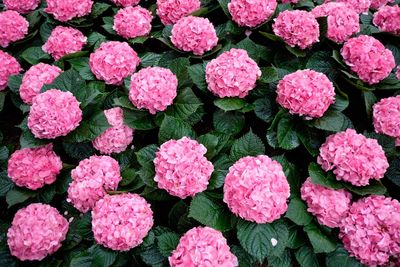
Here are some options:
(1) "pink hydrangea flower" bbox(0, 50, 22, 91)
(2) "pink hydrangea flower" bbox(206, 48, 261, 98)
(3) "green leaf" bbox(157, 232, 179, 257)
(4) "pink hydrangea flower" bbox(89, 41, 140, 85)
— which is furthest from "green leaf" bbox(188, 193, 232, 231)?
(1) "pink hydrangea flower" bbox(0, 50, 22, 91)

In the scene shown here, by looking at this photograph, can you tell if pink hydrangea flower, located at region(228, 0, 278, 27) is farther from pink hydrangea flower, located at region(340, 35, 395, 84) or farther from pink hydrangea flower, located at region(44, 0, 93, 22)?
pink hydrangea flower, located at region(44, 0, 93, 22)

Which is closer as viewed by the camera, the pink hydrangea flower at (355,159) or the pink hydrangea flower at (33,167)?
the pink hydrangea flower at (355,159)

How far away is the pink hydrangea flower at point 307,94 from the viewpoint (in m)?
1.93

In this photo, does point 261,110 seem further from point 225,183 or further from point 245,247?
point 245,247

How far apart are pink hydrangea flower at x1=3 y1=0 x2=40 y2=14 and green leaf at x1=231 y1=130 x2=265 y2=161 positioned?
2.02m

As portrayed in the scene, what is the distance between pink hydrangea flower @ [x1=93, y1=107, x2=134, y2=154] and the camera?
2059 millimetres

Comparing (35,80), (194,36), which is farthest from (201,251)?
(35,80)

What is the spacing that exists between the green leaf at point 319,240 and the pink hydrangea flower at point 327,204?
48 millimetres

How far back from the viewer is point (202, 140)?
193 centimetres

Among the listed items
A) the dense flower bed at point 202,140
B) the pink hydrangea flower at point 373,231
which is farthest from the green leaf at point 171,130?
the pink hydrangea flower at point 373,231

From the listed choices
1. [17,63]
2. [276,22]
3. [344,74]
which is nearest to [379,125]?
[344,74]

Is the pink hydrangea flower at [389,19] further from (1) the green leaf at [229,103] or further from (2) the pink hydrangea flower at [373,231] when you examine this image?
(2) the pink hydrangea flower at [373,231]

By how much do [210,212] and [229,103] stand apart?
62cm

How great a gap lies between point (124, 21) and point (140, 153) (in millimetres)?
1073
